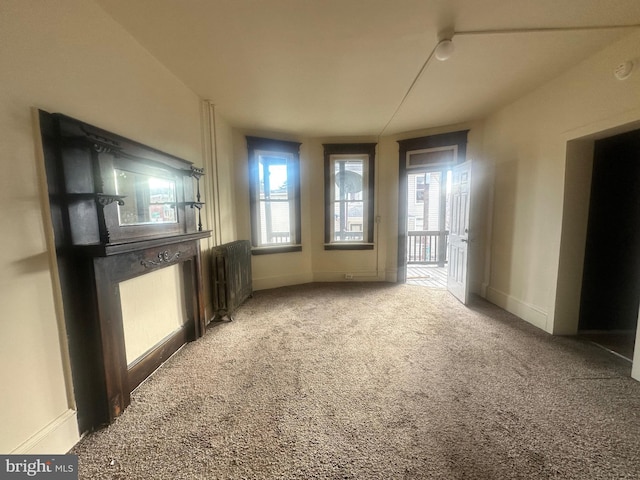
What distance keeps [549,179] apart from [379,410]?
284 centimetres

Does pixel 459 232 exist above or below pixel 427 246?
above

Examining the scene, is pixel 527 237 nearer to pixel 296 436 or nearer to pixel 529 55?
pixel 529 55

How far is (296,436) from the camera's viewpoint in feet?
4.60

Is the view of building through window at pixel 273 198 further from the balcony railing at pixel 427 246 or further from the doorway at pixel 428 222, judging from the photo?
the balcony railing at pixel 427 246

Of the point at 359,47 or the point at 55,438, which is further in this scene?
the point at 359,47

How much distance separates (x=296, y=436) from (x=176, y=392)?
39.0 inches

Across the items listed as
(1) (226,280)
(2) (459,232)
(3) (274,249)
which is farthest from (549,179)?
(1) (226,280)

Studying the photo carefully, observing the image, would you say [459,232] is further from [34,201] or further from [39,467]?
[39,467]

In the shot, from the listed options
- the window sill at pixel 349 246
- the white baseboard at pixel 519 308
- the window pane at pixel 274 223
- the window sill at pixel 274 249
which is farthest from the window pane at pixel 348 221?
the white baseboard at pixel 519 308

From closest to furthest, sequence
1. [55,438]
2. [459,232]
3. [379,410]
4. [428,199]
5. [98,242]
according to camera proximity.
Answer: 1. [55,438]
2. [98,242]
3. [379,410]
4. [459,232]
5. [428,199]

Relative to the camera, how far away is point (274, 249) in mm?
4168

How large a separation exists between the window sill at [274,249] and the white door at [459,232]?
8.27 feet

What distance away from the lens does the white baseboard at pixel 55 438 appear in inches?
46.0

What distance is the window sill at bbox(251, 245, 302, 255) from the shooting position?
4059 mm
